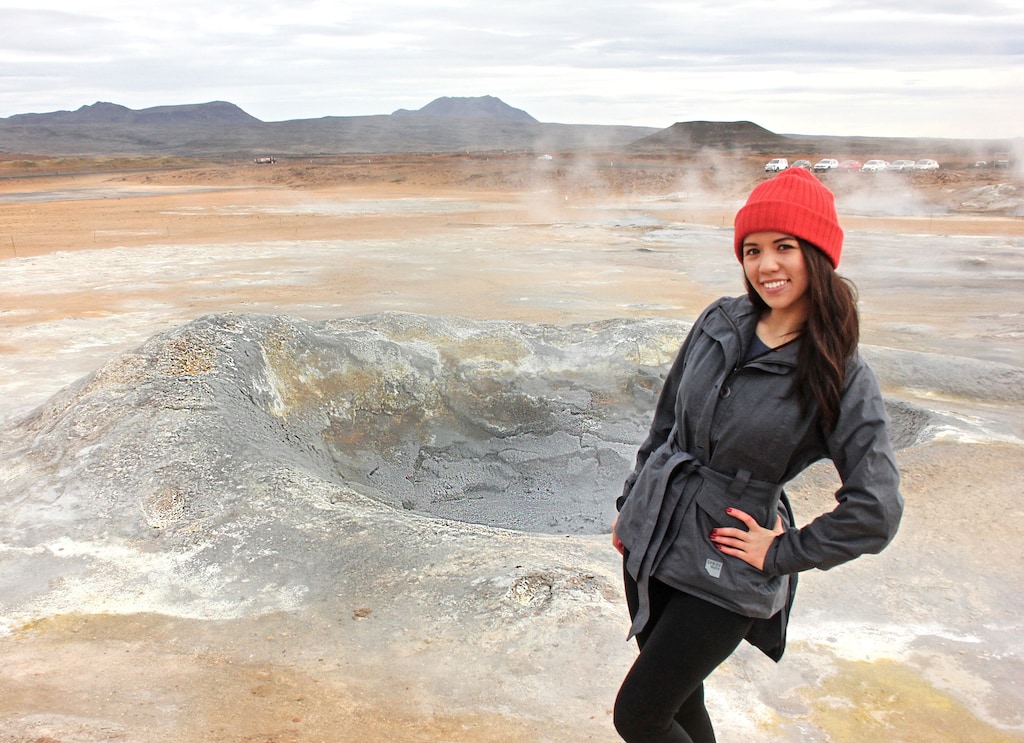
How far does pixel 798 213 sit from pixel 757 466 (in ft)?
1.47

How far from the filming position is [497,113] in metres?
167

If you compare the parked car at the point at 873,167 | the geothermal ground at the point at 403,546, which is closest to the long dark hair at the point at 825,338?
the geothermal ground at the point at 403,546

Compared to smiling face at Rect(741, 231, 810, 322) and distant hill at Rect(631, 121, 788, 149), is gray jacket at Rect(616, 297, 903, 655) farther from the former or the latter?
distant hill at Rect(631, 121, 788, 149)

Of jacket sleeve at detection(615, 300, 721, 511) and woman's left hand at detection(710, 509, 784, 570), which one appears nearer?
woman's left hand at detection(710, 509, 784, 570)

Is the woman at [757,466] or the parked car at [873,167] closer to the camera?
the woman at [757,466]

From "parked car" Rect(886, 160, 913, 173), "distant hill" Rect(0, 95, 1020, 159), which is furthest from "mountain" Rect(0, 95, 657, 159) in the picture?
"parked car" Rect(886, 160, 913, 173)

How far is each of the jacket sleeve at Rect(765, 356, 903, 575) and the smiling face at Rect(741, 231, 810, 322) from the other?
150mm

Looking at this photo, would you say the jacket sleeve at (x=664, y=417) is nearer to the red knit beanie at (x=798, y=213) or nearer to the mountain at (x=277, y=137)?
the red knit beanie at (x=798, y=213)

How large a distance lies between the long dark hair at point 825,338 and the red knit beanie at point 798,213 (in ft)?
0.07

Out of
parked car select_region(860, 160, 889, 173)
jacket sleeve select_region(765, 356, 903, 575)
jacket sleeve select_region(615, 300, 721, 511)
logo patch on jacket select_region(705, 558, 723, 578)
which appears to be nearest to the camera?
jacket sleeve select_region(765, 356, 903, 575)

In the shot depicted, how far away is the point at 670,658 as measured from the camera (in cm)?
149

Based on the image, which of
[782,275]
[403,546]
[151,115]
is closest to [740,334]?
[782,275]

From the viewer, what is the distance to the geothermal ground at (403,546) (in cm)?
247

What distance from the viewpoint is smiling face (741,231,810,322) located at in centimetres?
149
